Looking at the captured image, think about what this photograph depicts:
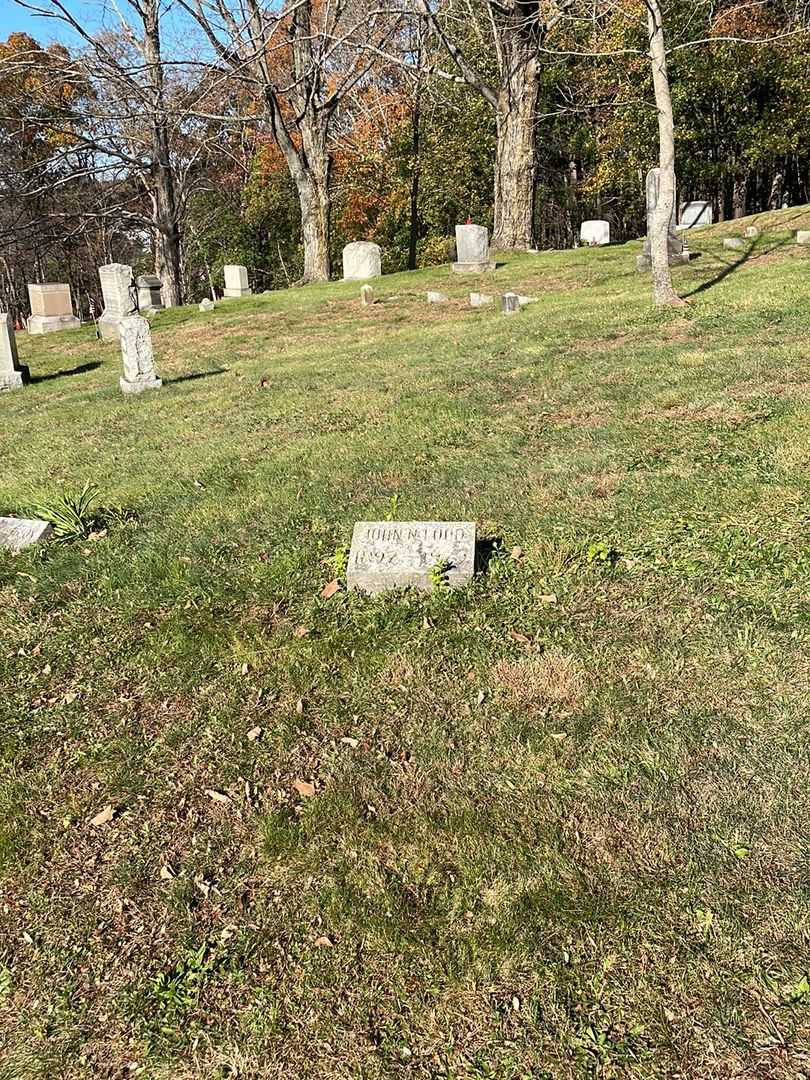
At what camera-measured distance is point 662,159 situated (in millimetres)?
10352

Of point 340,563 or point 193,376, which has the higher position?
point 193,376

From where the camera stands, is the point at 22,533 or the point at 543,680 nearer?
the point at 543,680

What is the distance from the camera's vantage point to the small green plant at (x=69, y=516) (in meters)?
5.78

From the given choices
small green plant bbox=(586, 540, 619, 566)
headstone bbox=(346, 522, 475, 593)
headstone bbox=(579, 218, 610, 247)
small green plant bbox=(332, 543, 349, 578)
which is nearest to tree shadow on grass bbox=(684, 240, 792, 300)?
small green plant bbox=(586, 540, 619, 566)

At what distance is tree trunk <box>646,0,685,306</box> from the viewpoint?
1007cm

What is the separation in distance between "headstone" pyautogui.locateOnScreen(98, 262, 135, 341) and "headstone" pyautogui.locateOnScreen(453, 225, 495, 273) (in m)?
7.39

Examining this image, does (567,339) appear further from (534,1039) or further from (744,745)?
(534,1039)

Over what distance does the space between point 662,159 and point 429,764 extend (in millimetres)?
9715

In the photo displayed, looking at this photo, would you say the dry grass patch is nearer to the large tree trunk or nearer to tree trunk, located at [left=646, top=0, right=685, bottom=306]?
tree trunk, located at [left=646, top=0, right=685, bottom=306]

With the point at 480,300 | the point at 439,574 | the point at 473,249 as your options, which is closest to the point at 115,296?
the point at 480,300

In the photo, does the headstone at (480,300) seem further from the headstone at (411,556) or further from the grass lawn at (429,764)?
the headstone at (411,556)

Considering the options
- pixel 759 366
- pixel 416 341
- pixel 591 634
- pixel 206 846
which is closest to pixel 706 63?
pixel 416 341

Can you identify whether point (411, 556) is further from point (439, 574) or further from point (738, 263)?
point (738, 263)

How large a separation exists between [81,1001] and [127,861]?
58 cm
